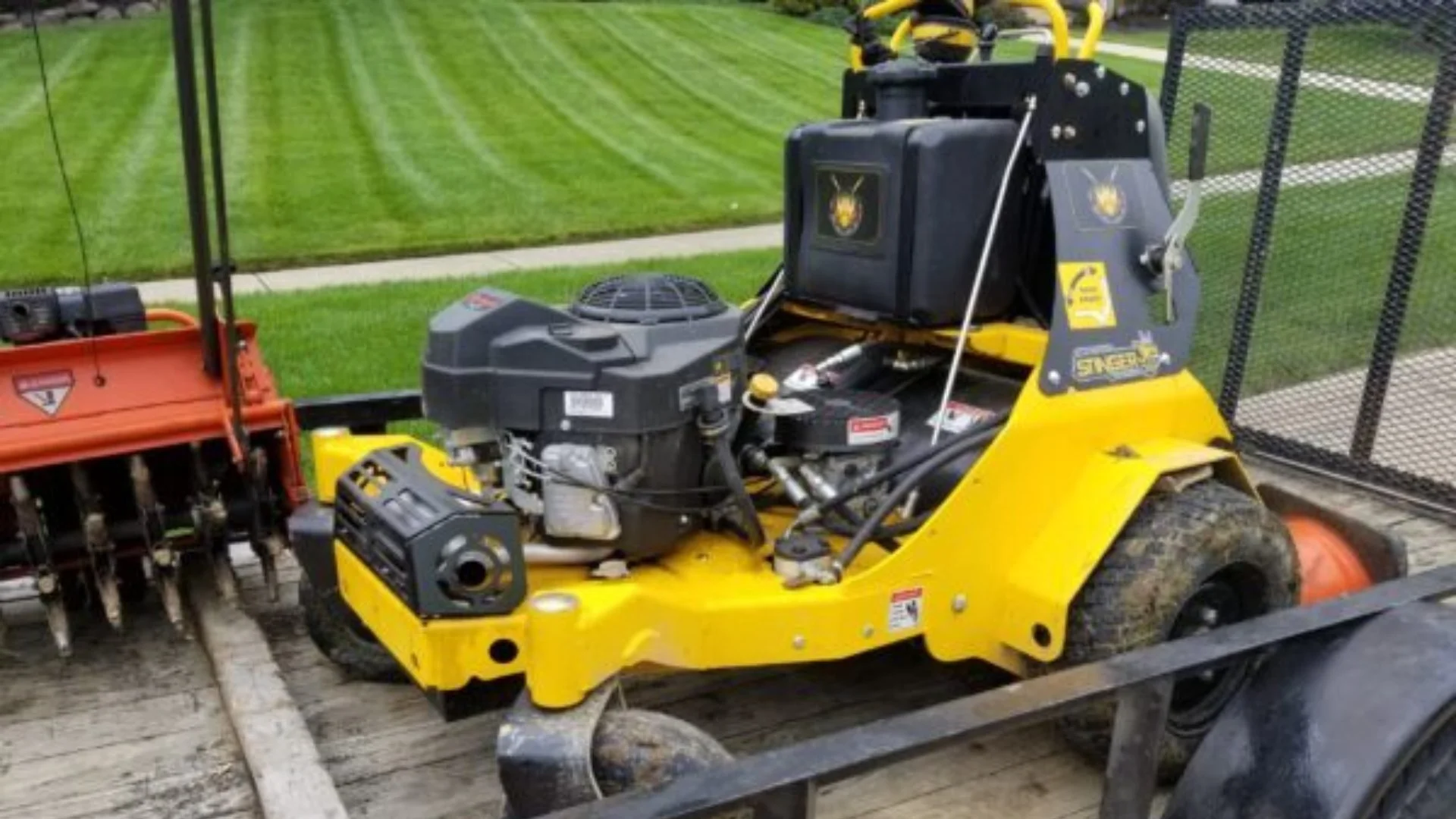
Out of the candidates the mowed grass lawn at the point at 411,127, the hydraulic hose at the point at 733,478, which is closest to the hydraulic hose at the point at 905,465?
the hydraulic hose at the point at 733,478

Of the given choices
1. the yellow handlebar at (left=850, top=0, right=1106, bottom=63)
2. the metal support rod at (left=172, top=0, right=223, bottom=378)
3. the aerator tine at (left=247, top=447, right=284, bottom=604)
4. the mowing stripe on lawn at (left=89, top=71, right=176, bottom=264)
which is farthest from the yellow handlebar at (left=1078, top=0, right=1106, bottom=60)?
the mowing stripe on lawn at (left=89, top=71, right=176, bottom=264)

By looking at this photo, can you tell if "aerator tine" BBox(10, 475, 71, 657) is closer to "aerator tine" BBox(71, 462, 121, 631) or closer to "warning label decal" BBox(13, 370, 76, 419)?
"aerator tine" BBox(71, 462, 121, 631)

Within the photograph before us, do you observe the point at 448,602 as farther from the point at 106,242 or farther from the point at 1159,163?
the point at 106,242

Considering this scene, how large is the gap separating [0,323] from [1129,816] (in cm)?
303

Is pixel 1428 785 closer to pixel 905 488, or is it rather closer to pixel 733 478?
pixel 905 488

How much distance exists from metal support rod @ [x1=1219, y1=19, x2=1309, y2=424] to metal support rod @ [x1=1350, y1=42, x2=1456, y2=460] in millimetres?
412

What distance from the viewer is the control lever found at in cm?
303

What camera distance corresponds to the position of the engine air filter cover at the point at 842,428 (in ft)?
9.75

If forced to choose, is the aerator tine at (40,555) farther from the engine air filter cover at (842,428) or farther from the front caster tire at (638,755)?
the engine air filter cover at (842,428)

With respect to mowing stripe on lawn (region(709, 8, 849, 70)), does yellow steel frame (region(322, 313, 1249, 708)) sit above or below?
above

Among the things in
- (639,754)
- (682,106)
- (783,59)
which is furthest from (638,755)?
(783,59)

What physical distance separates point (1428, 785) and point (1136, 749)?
74cm

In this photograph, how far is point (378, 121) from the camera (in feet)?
47.3

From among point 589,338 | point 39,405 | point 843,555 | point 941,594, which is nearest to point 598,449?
point 589,338
